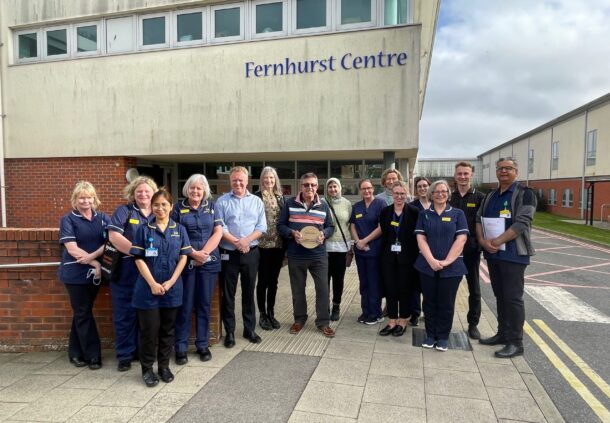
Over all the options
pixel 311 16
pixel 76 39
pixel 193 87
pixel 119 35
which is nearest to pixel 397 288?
pixel 311 16

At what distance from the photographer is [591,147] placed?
85.9ft

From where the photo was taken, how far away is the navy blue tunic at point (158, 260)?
3523mm

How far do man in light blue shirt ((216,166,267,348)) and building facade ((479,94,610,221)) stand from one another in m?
22.8

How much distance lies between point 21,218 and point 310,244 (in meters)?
8.88

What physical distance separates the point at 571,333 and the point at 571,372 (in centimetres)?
141

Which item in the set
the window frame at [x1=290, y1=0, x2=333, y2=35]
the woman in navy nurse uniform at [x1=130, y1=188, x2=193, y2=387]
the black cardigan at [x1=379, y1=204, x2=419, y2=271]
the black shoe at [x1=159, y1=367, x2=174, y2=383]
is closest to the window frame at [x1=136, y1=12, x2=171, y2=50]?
the window frame at [x1=290, y1=0, x2=333, y2=35]

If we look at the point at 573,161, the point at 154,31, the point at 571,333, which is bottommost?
the point at 571,333

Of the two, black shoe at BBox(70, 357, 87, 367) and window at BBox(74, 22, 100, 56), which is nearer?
black shoe at BBox(70, 357, 87, 367)

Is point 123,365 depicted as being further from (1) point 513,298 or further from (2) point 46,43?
(2) point 46,43

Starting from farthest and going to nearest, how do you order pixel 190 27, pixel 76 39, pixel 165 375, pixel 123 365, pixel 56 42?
pixel 56 42 < pixel 76 39 < pixel 190 27 < pixel 123 365 < pixel 165 375

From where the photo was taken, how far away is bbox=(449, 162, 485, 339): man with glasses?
Result: 4891 millimetres

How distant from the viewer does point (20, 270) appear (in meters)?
4.25

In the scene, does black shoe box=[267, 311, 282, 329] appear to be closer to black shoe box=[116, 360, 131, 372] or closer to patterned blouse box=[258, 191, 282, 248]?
patterned blouse box=[258, 191, 282, 248]

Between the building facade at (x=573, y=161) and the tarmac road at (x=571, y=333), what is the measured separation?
50.5ft
